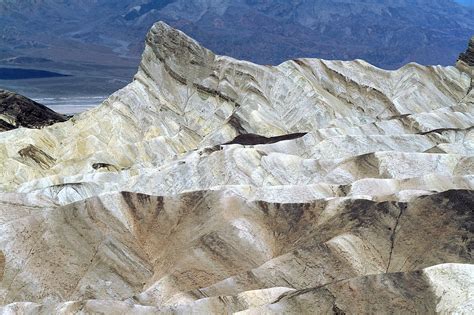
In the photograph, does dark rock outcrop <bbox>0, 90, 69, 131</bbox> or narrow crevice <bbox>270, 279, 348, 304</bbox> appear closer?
narrow crevice <bbox>270, 279, 348, 304</bbox>

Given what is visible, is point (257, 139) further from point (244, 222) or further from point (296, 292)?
point (296, 292)

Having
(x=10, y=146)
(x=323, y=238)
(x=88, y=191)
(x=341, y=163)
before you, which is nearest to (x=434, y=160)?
(x=341, y=163)

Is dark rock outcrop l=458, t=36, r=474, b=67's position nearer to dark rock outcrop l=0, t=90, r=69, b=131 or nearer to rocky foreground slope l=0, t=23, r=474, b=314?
rocky foreground slope l=0, t=23, r=474, b=314

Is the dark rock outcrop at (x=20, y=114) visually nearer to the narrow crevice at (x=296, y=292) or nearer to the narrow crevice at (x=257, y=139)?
the narrow crevice at (x=257, y=139)

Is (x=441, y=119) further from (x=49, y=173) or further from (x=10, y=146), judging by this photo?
(x=10, y=146)

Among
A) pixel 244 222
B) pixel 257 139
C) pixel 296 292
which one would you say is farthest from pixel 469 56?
pixel 296 292

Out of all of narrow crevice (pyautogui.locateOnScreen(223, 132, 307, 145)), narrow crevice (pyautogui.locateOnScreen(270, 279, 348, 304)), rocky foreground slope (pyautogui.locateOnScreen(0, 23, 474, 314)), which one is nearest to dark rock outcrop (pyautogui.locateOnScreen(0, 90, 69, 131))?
rocky foreground slope (pyautogui.locateOnScreen(0, 23, 474, 314))

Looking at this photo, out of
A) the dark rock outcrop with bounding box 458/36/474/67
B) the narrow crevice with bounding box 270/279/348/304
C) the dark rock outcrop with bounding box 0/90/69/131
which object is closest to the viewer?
the narrow crevice with bounding box 270/279/348/304

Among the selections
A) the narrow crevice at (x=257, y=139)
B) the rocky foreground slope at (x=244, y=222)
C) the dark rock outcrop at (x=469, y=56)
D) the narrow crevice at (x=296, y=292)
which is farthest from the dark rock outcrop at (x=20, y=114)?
the narrow crevice at (x=296, y=292)
